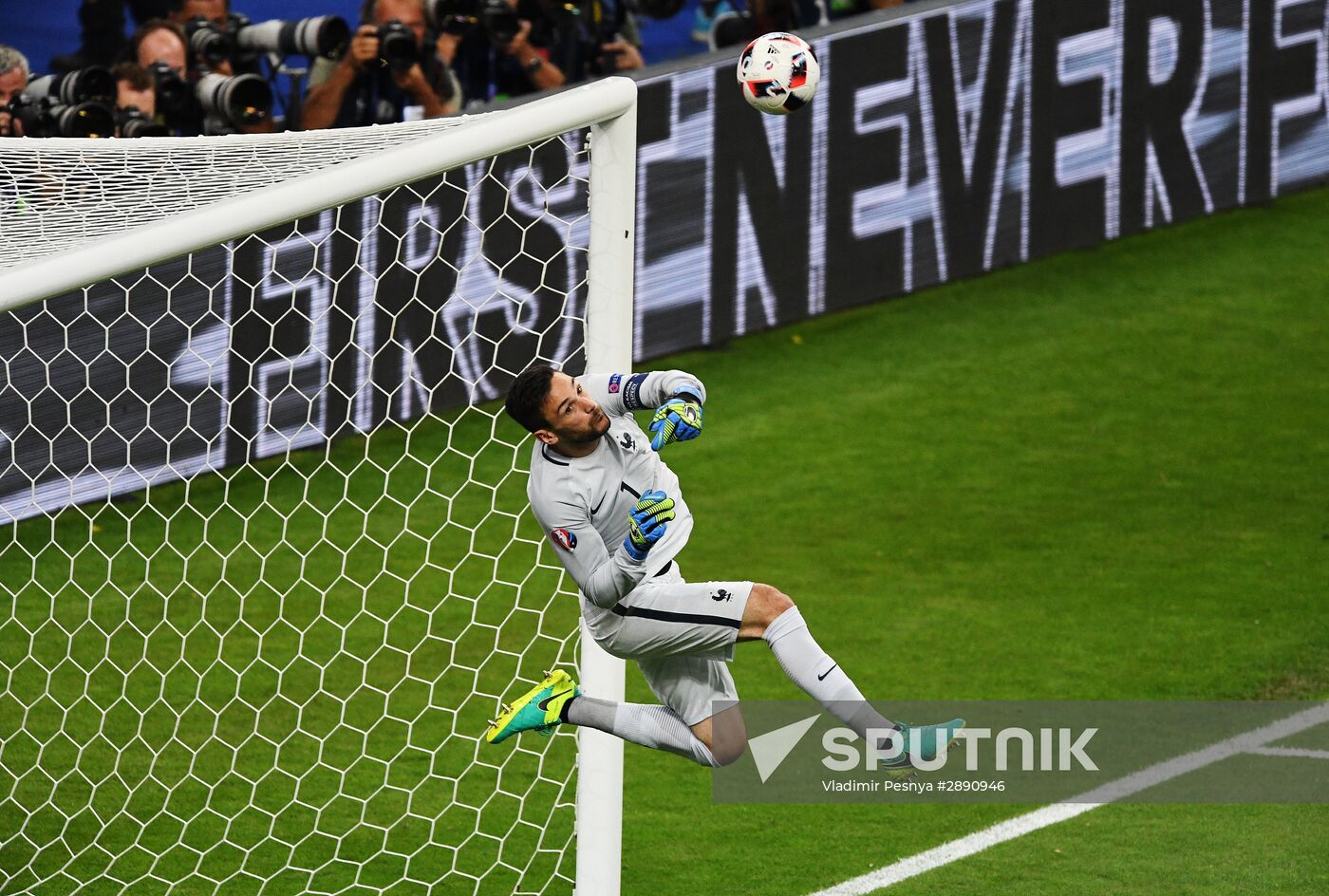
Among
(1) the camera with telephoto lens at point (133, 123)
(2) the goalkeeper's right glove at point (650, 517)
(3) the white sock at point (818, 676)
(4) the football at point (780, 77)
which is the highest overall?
(4) the football at point (780, 77)

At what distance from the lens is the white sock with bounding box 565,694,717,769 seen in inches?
208

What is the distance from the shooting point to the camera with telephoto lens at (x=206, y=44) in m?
9.70

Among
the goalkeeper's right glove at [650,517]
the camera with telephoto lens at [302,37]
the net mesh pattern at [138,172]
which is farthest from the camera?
the camera with telephoto lens at [302,37]

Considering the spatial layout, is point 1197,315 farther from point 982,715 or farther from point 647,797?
point 647,797

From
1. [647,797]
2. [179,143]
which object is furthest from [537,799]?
[179,143]

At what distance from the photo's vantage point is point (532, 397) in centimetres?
499

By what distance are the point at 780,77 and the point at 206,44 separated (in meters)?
4.39

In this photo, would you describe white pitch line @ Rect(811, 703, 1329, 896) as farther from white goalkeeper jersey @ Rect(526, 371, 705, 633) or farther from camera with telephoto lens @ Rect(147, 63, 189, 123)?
camera with telephoto lens @ Rect(147, 63, 189, 123)

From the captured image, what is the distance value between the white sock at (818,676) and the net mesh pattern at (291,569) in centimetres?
138

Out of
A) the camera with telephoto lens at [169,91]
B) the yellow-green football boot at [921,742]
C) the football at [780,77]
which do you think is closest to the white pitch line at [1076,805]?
the yellow-green football boot at [921,742]

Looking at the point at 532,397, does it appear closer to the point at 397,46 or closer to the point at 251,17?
the point at 397,46

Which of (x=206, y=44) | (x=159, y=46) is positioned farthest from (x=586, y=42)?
(x=159, y=46)

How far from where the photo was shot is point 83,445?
8.41 metres

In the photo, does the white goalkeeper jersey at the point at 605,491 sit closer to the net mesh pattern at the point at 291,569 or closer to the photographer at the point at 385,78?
the net mesh pattern at the point at 291,569
